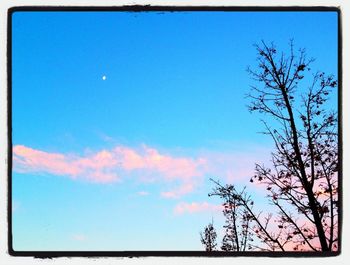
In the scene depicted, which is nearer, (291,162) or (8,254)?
(8,254)

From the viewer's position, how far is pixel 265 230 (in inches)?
78.7

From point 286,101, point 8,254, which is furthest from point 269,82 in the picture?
point 8,254

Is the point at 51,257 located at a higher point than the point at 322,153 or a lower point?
lower

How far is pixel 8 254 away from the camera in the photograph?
1637 millimetres

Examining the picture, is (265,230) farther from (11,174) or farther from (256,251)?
(11,174)

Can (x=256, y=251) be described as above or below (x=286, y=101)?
below

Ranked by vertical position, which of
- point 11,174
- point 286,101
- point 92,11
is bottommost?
point 11,174

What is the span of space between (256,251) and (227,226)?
0.29m
